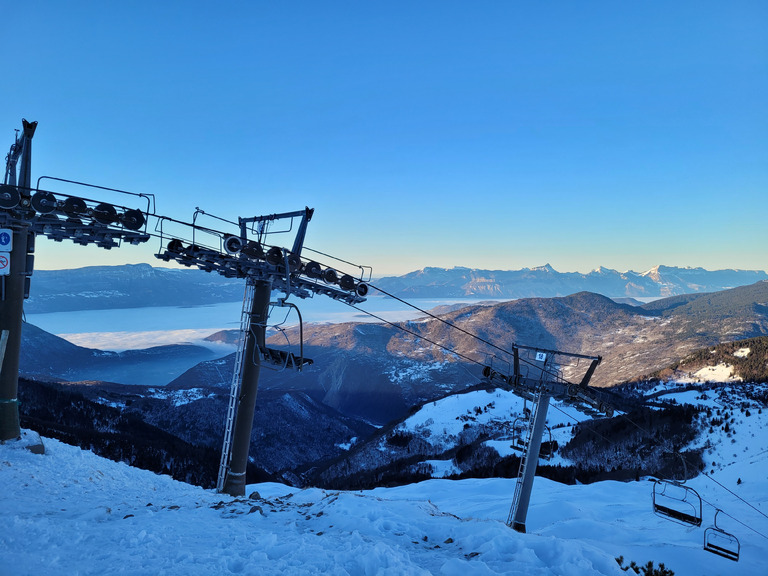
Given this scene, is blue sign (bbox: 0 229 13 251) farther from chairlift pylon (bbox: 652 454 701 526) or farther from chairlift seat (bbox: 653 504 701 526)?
chairlift seat (bbox: 653 504 701 526)

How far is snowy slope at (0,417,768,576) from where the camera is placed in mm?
8742

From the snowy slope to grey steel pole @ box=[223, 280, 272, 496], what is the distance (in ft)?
2.96

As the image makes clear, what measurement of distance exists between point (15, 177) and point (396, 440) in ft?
296

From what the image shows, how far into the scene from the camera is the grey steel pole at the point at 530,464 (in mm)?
16388

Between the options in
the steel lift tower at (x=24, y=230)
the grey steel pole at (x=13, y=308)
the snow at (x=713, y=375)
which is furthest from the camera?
the snow at (x=713, y=375)

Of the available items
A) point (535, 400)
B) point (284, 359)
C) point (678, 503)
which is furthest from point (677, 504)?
point (284, 359)

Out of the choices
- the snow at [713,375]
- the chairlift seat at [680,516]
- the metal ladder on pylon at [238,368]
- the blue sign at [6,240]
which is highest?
the blue sign at [6,240]

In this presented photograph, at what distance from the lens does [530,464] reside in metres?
16.4

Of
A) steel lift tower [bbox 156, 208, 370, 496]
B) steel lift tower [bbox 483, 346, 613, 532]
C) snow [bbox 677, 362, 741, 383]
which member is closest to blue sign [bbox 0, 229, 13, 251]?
steel lift tower [bbox 156, 208, 370, 496]

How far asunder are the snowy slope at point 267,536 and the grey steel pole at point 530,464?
2.80m

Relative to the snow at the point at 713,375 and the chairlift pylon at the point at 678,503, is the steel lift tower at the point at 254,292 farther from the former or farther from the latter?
the snow at the point at 713,375

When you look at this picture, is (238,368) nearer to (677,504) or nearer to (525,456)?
(525,456)

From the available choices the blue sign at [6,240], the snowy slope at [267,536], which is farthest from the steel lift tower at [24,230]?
the snowy slope at [267,536]

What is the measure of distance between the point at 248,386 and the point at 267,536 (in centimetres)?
747
